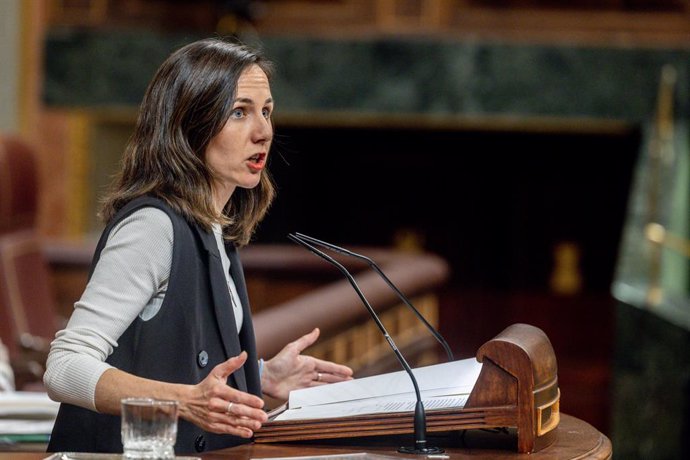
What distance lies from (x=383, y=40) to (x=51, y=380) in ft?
18.7

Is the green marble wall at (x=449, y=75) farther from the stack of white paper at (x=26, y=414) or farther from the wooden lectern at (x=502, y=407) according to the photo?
the wooden lectern at (x=502, y=407)

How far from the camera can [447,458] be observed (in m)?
1.83

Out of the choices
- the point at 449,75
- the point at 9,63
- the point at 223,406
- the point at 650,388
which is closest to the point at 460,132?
the point at 449,75

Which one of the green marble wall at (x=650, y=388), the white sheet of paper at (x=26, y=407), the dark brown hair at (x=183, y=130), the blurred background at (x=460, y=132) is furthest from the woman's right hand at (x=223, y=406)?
Answer: the blurred background at (x=460, y=132)

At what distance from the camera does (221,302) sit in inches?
80.1

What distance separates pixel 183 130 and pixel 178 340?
335mm

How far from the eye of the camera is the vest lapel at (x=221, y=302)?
6.66 ft

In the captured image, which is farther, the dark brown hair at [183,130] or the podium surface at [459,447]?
the dark brown hair at [183,130]

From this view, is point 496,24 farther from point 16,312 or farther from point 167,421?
point 167,421

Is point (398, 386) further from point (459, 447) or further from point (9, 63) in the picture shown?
point (9, 63)

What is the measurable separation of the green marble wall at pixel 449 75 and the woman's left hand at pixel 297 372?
16.5 ft

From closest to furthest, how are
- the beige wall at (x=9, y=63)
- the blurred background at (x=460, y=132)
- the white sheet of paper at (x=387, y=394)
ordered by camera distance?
the white sheet of paper at (x=387, y=394), the blurred background at (x=460, y=132), the beige wall at (x=9, y=63)

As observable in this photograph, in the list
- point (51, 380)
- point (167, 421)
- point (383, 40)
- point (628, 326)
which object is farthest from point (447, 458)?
point (383, 40)

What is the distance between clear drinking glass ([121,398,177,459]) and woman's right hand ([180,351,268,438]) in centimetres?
7
